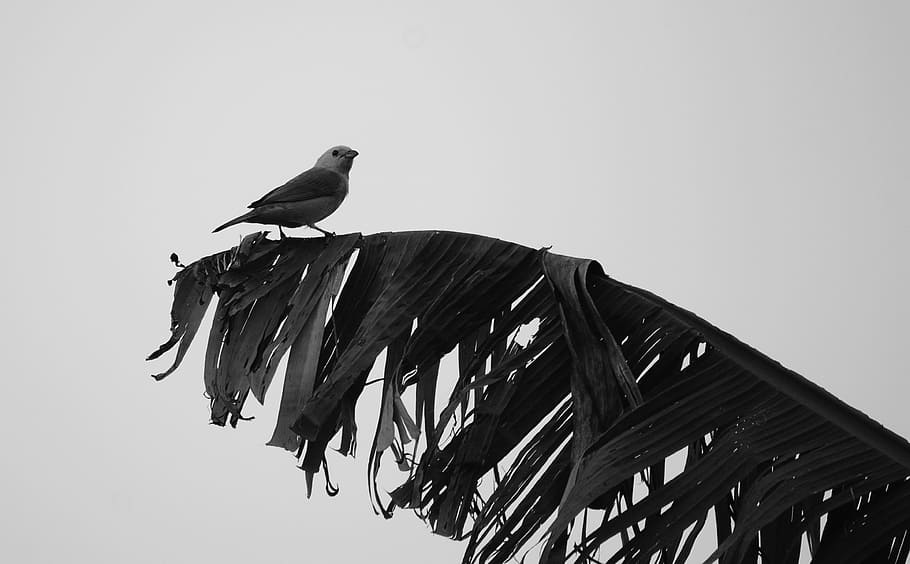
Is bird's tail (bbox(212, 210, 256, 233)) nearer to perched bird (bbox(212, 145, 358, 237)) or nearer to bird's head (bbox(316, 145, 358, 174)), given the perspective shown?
perched bird (bbox(212, 145, 358, 237))

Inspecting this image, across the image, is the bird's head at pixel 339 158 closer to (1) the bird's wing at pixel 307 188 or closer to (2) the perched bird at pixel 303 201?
(2) the perched bird at pixel 303 201

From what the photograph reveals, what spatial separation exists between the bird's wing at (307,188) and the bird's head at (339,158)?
0.55 meters

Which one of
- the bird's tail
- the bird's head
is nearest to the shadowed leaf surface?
the bird's tail

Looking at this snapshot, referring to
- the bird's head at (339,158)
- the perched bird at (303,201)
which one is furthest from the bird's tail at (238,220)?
the bird's head at (339,158)

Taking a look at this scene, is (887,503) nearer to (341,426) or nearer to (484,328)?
(484,328)

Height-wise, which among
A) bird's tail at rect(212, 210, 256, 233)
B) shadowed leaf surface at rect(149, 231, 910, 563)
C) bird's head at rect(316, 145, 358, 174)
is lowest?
shadowed leaf surface at rect(149, 231, 910, 563)

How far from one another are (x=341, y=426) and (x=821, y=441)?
1.70 metres

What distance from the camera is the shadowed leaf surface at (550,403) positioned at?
259 cm

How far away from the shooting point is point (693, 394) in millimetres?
2881

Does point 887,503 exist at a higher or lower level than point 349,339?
Answer: lower

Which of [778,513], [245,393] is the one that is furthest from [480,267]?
[778,513]

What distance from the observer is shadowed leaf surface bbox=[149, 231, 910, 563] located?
2.59m

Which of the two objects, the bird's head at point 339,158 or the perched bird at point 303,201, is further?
the bird's head at point 339,158

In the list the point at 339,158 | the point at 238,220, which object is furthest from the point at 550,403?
the point at 339,158
